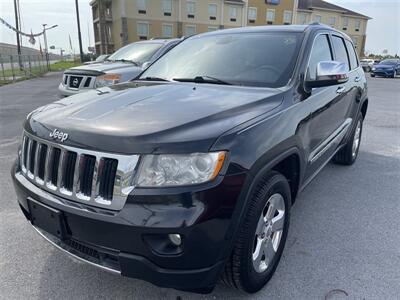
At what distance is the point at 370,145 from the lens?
20.4ft

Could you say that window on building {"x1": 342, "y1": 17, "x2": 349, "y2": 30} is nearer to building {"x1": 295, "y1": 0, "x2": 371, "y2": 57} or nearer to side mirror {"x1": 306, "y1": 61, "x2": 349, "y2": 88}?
building {"x1": 295, "y1": 0, "x2": 371, "y2": 57}

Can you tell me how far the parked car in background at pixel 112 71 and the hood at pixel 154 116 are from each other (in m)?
3.99

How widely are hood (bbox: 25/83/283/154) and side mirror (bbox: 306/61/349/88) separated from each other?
0.42 metres

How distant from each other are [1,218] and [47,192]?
5.60ft

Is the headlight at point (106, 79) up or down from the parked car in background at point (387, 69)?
up

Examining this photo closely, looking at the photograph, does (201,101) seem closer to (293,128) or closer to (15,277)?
(293,128)

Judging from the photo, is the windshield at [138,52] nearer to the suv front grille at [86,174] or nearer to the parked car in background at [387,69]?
the suv front grille at [86,174]

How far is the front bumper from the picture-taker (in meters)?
1.76

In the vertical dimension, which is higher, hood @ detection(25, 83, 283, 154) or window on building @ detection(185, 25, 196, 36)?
window on building @ detection(185, 25, 196, 36)

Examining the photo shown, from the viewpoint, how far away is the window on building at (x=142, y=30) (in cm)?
4252

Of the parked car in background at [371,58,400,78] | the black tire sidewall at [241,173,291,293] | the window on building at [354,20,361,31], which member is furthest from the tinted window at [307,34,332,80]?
the window on building at [354,20,361,31]

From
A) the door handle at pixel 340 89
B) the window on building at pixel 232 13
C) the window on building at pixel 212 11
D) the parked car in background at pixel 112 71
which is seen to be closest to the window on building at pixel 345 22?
the window on building at pixel 232 13

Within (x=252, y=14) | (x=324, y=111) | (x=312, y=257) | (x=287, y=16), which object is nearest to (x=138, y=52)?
(x=324, y=111)

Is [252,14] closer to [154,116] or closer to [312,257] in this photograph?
[312,257]
